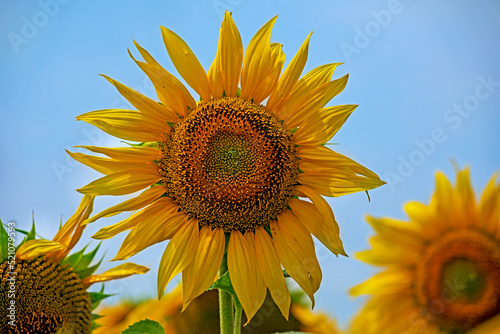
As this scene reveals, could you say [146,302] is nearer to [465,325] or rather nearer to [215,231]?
[215,231]

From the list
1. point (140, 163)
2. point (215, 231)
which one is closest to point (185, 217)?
point (215, 231)

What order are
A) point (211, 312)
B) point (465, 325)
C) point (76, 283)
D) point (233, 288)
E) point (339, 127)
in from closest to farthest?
point (233, 288)
point (339, 127)
point (76, 283)
point (465, 325)
point (211, 312)

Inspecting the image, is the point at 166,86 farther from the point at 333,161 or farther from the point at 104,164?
the point at 333,161

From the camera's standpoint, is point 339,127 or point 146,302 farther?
point 146,302

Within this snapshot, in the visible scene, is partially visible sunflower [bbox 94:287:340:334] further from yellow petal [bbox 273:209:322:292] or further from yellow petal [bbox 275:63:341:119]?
yellow petal [bbox 275:63:341:119]

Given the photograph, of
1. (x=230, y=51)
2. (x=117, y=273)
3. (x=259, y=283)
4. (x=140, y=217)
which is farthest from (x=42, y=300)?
(x=230, y=51)

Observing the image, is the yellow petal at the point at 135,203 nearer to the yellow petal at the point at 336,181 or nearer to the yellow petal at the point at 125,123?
the yellow petal at the point at 125,123
